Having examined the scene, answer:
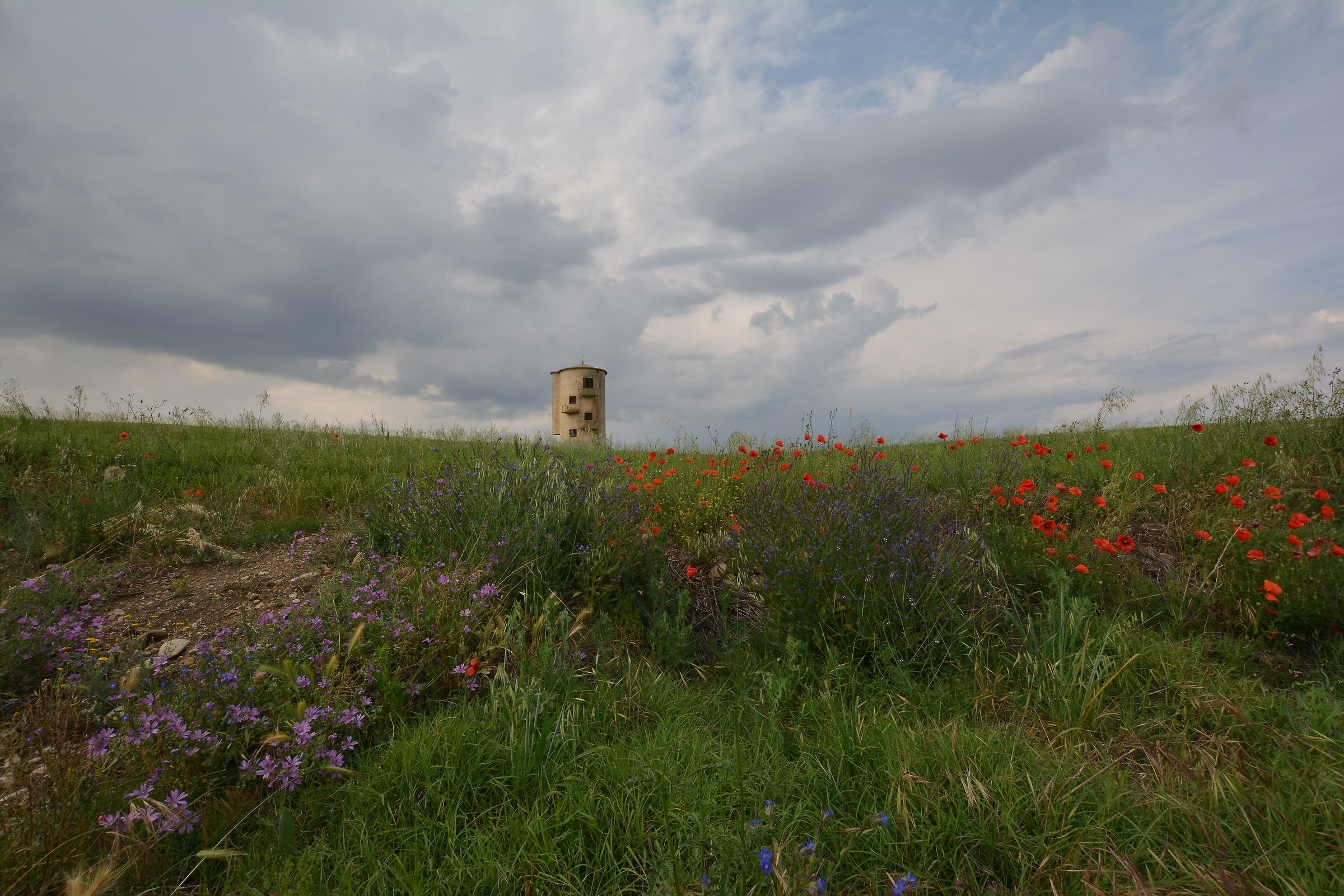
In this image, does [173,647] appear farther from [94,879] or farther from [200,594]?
[94,879]

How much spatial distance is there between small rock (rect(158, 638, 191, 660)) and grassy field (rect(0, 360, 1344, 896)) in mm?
74

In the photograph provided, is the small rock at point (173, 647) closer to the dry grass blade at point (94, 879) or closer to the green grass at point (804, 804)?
the dry grass blade at point (94, 879)

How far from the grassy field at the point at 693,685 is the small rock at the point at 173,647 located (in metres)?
0.07

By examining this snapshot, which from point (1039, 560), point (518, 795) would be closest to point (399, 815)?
point (518, 795)

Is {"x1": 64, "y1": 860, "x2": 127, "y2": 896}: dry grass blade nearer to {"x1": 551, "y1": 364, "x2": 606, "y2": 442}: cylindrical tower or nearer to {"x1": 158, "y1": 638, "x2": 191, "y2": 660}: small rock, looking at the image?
{"x1": 158, "y1": 638, "x2": 191, "y2": 660}: small rock

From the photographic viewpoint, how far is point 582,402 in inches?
576

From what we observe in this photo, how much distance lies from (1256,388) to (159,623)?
983cm

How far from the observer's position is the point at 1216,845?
197 centimetres

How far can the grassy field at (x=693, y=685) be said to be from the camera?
2045mm

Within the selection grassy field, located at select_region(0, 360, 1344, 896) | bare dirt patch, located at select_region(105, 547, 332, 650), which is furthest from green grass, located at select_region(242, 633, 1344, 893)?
bare dirt patch, located at select_region(105, 547, 332, 650)

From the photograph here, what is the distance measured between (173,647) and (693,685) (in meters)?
2.77

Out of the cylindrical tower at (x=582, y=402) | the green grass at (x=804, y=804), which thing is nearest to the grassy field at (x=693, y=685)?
the green grass at (x=804, y=804)

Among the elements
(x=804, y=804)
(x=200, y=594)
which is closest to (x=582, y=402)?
(x=200, y=594)

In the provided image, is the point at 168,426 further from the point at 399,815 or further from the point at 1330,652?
the point at 1330,652
